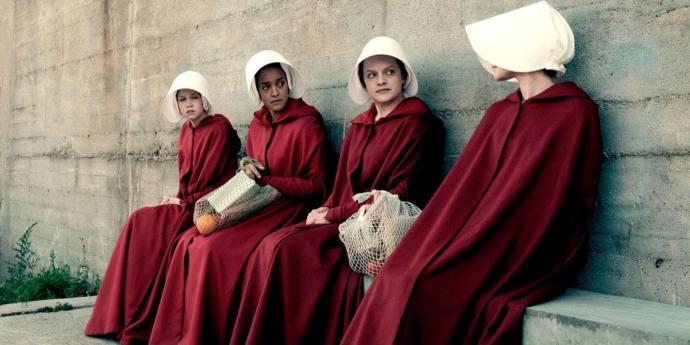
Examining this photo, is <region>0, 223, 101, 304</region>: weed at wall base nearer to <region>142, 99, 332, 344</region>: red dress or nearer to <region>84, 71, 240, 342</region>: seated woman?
<region>84, 71, 240, 342</region>: seated woman

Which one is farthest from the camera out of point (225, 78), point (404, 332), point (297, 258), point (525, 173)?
point (225, 78)

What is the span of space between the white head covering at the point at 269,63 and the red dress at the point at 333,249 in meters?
0.70

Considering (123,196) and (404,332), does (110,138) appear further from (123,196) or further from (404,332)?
(404,332)

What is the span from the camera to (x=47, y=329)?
18.5 feet

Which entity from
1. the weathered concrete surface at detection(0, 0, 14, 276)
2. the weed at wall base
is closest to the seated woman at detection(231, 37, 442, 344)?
the weed at wall base

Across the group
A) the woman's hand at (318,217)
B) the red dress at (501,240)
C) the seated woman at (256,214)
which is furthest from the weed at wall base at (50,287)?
the red dress at (501,240)

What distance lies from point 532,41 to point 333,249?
1428 mm

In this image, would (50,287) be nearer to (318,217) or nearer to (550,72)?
(318,217)

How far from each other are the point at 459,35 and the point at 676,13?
1294 mm

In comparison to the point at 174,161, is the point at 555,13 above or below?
above

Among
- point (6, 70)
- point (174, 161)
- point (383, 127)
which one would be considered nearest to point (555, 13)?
point (383, 127)

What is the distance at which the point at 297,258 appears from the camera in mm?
4277

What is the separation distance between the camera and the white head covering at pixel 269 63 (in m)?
5.25

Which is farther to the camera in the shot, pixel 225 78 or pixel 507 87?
pixel 225 78
